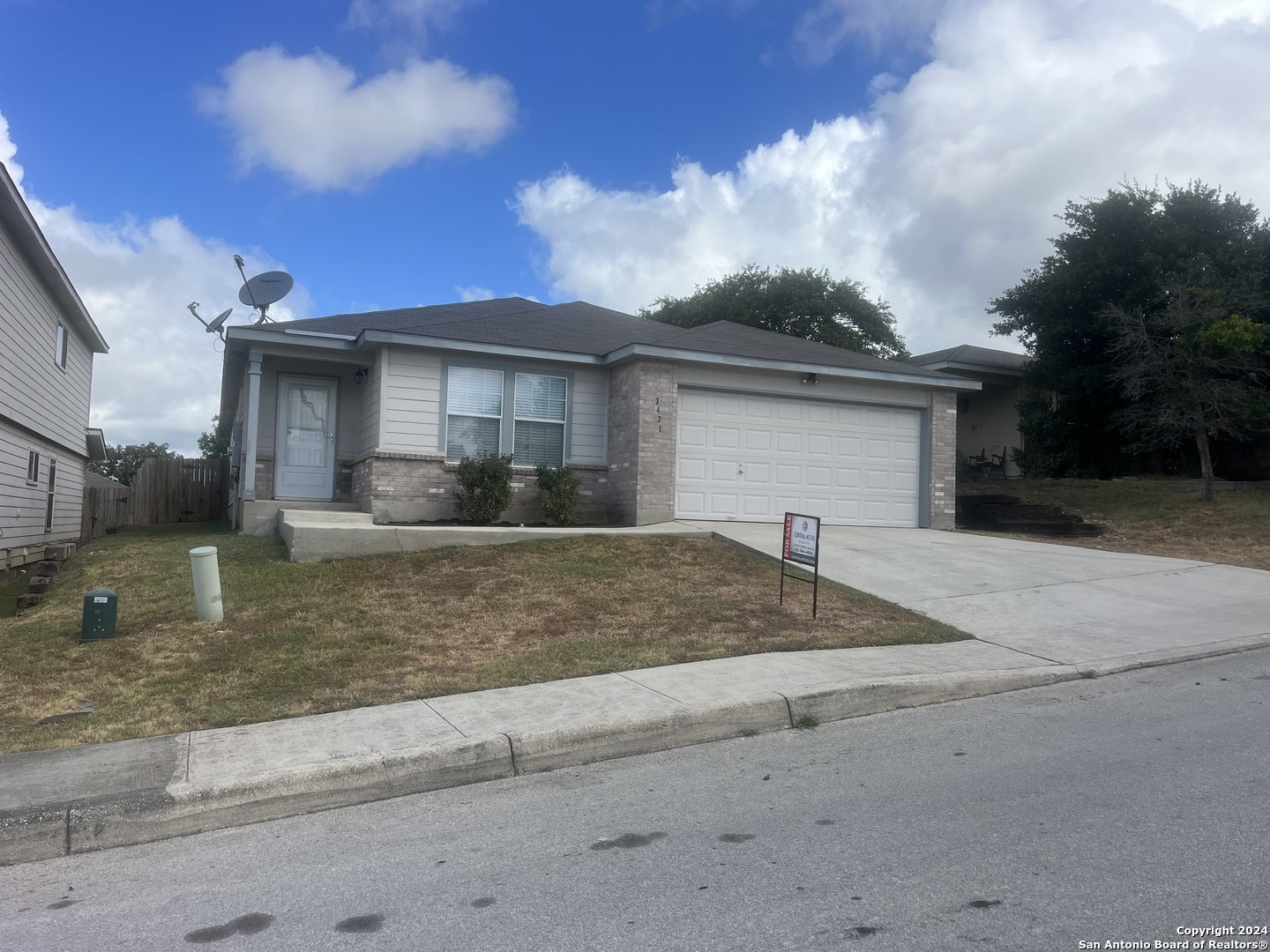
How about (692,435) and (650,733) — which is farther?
(692,435)

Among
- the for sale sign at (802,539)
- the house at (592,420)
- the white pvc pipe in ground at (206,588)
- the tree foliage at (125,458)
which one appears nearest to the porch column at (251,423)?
the house at (592,420)

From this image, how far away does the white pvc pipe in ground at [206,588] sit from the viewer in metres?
8.32

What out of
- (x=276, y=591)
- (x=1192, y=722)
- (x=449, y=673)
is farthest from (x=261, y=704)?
(x=1192, y=722)

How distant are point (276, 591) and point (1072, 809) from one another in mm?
7538

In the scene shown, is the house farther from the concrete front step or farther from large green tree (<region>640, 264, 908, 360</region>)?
large green tree (<region>640, 264, 908, 360</region>)

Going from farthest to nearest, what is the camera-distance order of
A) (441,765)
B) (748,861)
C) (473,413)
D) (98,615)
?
(473,413) → (98,615) → (441,765) → (748,861)

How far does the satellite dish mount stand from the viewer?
1620 centimetres

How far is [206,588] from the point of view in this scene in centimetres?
838

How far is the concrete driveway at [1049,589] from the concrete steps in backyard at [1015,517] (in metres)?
2.62

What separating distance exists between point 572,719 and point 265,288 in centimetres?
1291

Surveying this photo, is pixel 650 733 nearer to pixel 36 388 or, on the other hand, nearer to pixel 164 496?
pixel 36 388

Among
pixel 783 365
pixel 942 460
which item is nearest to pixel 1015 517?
pixel 942 460

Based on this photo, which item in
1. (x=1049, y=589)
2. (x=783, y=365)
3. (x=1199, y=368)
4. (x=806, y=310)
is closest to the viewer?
(x=1049, y=589)

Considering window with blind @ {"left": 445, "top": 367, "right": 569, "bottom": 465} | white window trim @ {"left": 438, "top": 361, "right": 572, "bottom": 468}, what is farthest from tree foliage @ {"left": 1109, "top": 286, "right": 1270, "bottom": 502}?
window with blind @ {"left": 445, "top": 367, "right": 569, "bottom": 465}
